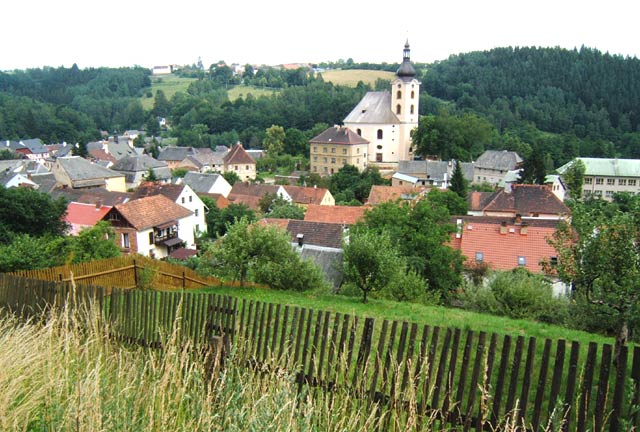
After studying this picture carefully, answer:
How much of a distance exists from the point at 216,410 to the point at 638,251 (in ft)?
27.3

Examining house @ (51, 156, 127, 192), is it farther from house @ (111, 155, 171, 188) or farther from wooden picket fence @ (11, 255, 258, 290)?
wooden picket fence @ (11, 255, 258, 290)

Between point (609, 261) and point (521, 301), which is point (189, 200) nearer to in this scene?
point (521, 301)

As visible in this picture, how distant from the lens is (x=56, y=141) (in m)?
118

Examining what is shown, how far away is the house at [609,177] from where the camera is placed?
65938mm

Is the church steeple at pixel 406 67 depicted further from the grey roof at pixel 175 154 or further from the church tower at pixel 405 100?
the grey roof at pixel 175 154

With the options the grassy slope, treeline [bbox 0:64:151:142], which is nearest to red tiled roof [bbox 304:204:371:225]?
the grassy slope

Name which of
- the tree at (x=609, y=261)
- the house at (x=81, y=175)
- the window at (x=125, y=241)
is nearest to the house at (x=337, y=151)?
the house at (x=81, y=175)

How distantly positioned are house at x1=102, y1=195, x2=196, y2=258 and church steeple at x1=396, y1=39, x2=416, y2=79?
46.3 metres

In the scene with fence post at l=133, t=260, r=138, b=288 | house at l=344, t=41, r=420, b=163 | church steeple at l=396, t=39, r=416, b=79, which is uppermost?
church steeple at l=396, t=39, r=416, b=79

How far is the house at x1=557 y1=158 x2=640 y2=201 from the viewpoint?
216 ft

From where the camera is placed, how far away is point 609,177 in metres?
67.2

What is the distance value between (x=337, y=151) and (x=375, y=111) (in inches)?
375

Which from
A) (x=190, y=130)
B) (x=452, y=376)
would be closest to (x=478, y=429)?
(x=452, y=376)

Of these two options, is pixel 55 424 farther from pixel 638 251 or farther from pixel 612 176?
pixel 612 176
